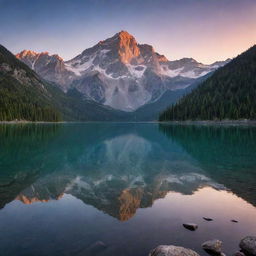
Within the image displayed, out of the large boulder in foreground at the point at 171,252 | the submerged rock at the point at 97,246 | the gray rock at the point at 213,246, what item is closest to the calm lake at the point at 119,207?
the submerged rock at the point at 97,246

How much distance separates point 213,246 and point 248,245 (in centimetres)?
152

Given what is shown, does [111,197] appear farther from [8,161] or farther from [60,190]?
[8,161]

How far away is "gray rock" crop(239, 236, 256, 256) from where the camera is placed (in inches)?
422

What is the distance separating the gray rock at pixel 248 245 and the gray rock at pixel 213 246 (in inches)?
38.3

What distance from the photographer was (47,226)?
13.9m

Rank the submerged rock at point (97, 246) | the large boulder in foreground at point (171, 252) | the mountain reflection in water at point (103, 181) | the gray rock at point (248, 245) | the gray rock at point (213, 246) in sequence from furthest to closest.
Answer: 1. the mountain reflection in water at point (103, 181)
2. the submerged rock at point (97, 246)
3. the gray rock at point (213, 246)
4. the gray rock at point (248, 245)
5. the large boulder in foreground at point (171, 252)

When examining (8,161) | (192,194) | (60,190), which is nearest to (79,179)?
(60,190)

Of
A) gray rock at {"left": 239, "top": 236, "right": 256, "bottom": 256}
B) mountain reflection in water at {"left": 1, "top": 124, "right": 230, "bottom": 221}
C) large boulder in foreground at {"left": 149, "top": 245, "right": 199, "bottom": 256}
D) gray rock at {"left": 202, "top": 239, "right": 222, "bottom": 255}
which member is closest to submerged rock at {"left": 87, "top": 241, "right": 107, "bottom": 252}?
large boulder in foreground at {"left": 149, "top": 245, "right": 199, "bottom": 256}

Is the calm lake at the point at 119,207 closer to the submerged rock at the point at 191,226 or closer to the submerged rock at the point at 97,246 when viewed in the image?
the submerged rock at the point at 97,246

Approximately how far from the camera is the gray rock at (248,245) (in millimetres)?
10727

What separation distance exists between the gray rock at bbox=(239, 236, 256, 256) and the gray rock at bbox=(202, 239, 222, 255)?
0.97 m

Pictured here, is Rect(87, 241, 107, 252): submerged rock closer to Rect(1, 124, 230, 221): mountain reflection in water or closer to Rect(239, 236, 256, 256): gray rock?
Rect(1, 124, 230, 221): mountain reflection in water

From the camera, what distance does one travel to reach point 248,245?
1095cm

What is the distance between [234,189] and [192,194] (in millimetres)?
3852
